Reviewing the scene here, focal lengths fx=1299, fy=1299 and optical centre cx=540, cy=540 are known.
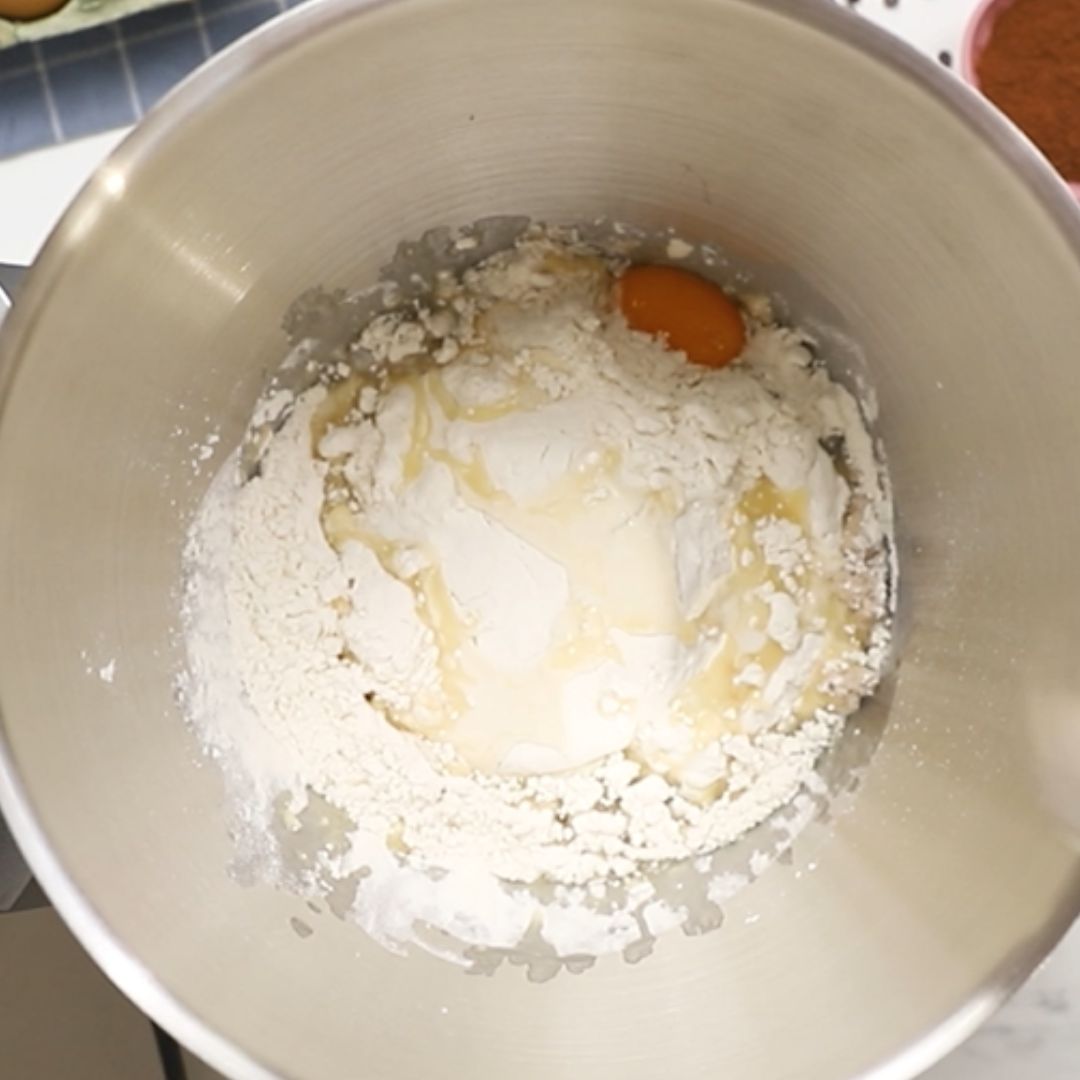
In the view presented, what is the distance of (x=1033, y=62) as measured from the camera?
0.85 meters

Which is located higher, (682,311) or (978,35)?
(978,35)

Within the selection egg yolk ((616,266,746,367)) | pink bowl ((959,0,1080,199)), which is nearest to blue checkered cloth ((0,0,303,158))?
egg yolk ((616,266,746,367))

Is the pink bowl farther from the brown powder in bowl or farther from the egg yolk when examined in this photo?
the egg yolk

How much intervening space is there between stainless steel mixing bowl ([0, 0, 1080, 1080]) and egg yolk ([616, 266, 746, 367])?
0.04m

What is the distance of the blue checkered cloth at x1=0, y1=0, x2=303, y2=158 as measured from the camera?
91 cm

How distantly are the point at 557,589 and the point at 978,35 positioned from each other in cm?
46

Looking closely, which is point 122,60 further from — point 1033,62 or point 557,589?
point 1033,62

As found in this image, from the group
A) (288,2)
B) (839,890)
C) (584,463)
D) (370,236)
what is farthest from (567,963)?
(288,2)

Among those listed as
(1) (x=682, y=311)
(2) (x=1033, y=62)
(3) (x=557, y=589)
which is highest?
(2) (x=1033, y=62)

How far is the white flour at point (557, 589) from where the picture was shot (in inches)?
34.2

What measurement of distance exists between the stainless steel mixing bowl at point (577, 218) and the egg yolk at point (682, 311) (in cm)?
4

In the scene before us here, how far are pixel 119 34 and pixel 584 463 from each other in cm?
45

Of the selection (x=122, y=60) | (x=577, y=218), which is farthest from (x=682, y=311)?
(x=122, y=60)

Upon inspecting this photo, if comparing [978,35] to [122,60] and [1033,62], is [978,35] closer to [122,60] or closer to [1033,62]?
[1033,62]
